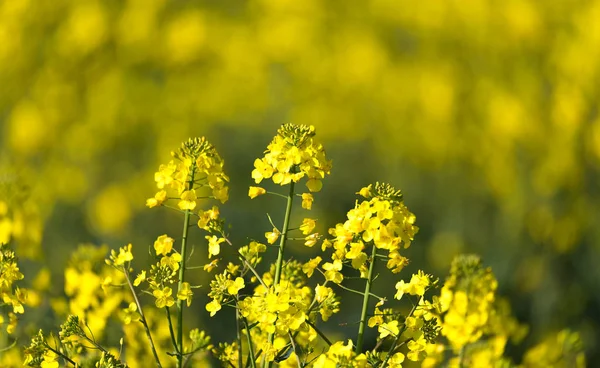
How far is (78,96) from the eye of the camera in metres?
7.65

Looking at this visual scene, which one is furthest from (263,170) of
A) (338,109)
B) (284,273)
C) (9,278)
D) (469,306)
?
(338,109)

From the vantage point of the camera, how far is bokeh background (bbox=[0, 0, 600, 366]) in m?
6.49

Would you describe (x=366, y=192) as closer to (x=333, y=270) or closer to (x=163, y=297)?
(x=333, y=270)

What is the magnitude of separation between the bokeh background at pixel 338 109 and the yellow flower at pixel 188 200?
3.93 metres

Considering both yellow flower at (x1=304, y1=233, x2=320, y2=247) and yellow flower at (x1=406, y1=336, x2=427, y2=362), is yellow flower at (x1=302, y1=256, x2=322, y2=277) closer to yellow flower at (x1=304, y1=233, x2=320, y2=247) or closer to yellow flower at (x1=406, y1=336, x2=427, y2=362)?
yellow flower at (x1=304, y1=233, x2=320, y2=247)

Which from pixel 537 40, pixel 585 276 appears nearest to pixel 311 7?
pixel 537 40

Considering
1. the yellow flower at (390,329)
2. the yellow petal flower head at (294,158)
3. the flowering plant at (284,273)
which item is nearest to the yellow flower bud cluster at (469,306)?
the flowering plant at (284,273)

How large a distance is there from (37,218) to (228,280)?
983 millimetres

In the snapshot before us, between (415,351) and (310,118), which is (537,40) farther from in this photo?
(415,351)

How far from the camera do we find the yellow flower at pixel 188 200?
161 centimetres

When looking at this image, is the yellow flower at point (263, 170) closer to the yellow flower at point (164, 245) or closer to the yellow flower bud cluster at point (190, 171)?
the yellow flower bud cluster at point (190, 171)

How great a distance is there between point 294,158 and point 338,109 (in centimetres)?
627

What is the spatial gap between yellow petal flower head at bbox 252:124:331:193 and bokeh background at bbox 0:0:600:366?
154 inches

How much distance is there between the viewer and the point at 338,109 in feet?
25.8
